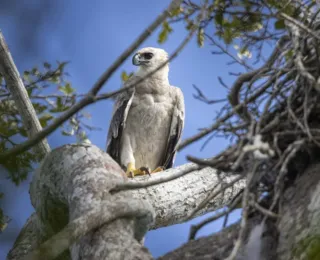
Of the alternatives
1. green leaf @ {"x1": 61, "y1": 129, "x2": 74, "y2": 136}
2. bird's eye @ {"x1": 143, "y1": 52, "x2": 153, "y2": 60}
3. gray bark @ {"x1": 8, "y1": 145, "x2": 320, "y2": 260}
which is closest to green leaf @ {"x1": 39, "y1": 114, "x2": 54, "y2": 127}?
green leaf @ {"x1": 61, "y1": 129, "x2": 74, "y2": 136}

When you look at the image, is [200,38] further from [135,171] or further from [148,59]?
[148,59]

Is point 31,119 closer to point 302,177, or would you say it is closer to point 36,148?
point 36,148

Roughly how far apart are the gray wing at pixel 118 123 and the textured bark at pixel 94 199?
250 cm

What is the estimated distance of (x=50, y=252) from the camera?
2.22 metres

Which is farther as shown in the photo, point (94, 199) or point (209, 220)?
point (94, 199)

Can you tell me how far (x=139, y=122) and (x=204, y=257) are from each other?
520cm

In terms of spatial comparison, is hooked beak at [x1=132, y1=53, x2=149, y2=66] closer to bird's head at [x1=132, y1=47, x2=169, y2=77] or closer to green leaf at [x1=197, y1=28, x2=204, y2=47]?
bird's head at [x1=132, y1=47, x2=169, y2=77]

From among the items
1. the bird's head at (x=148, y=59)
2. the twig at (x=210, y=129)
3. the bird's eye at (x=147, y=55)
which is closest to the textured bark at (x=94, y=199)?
the twig at (x=210, y=129)

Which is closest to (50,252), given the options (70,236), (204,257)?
(70,236)

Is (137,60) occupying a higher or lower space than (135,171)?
higher

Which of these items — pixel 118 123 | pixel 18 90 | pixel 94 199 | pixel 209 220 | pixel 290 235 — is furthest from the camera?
pixel 118 123

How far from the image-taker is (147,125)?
7637 mm

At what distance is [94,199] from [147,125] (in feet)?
15.6

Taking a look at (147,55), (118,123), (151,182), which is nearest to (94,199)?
(151,182)
